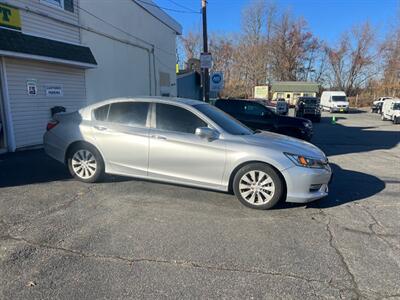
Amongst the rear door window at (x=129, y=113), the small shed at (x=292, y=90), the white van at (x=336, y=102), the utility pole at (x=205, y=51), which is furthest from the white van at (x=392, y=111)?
the small shed at (x=292, y=90)

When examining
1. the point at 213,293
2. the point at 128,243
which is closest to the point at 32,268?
the point at 128,243

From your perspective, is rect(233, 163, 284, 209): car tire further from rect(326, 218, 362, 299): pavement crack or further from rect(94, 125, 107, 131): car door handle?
rect(94, 125, 107, 131): car door handle

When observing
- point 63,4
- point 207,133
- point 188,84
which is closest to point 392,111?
point 188,84

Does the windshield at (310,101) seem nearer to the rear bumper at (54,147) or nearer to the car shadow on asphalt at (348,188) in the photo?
the car shadow on asphalt at (348,188)

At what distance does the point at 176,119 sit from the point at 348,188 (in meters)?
3.57

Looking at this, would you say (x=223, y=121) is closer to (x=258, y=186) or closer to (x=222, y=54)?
(x=258, y=186)

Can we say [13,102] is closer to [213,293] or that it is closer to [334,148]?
[213,293]


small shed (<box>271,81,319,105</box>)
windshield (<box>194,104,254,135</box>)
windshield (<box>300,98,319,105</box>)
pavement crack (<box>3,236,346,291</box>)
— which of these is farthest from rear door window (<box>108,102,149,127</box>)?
small shed (<box>271,81,319,105</box>)

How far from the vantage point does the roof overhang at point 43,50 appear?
28.6 feet

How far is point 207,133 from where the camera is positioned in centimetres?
523

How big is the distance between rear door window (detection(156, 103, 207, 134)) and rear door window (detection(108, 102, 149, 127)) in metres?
0.27

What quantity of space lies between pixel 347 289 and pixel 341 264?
0.48m

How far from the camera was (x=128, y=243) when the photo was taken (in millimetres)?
3914

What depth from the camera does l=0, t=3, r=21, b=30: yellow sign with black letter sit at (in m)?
8.66
